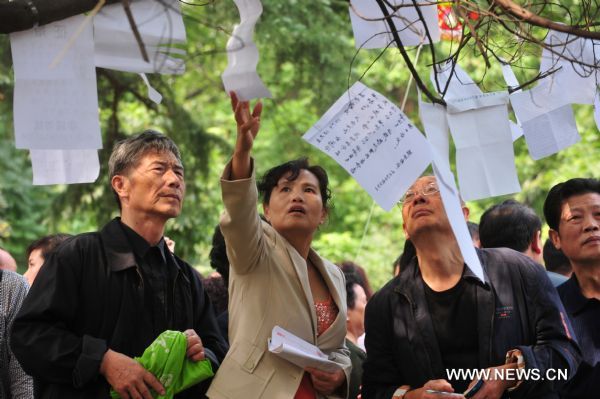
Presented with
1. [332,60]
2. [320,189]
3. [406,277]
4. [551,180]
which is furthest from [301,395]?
[551,180]

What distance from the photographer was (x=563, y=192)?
4.16 meters

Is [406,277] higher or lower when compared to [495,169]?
lower

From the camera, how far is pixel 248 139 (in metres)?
3.15

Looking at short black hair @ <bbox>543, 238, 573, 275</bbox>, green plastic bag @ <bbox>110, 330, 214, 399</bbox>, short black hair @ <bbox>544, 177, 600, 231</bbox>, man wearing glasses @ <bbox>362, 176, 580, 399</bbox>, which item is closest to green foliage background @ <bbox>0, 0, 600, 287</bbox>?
short black hair @ <bbox>543, 238, 573, 275</bbox>

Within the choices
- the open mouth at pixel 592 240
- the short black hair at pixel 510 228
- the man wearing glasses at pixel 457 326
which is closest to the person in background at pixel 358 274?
the short black hair at pixel 510 228

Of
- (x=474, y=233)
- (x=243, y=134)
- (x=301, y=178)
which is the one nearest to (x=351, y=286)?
(x=474, y=233)

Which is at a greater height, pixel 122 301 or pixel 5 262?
pixel 5 262

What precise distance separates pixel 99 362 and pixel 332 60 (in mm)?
6699

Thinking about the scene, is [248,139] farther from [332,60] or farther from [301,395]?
[332,60]

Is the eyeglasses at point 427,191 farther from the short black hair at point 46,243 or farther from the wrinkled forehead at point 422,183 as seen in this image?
the short black hair at point 46,243

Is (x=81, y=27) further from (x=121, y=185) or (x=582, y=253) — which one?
(x=582, y=253)

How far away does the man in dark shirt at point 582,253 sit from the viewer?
387 centimetres

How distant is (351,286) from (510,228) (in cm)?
120

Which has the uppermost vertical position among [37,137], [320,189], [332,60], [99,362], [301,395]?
[332,60]
